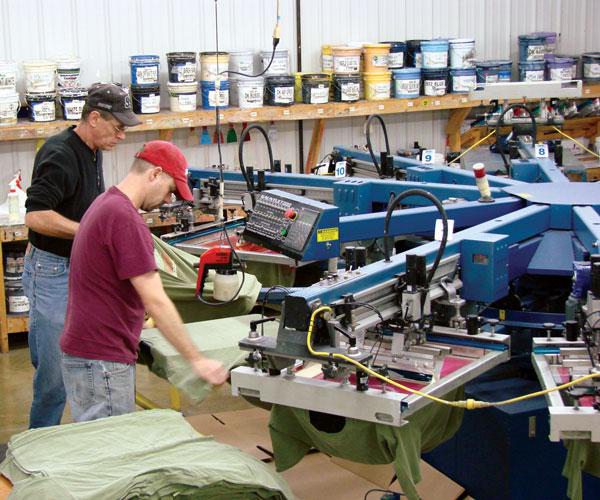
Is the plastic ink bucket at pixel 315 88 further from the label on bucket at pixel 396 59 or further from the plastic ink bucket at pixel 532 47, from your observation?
the plastic ink bucket at pixel 532 47

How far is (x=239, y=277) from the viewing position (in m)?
4.69

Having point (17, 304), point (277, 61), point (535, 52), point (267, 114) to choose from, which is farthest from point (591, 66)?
point (17, 304)

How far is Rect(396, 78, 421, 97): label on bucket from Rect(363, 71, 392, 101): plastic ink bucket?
0.35 ft

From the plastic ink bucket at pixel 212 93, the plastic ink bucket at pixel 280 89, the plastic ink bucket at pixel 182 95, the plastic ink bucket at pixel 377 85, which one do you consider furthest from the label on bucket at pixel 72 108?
the plastic ink bucket at pixel 377 85

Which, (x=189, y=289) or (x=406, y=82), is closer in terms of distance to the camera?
(x=189, y=289)

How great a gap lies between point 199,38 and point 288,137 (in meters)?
1.02

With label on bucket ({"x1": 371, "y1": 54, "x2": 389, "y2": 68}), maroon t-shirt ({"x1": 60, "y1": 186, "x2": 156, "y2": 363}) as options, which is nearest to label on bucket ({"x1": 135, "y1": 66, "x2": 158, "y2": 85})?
label on bucket ({"x1": 371, "y1": 54, "x2": 389, "y2": 68})

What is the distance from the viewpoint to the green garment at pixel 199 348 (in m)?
4.10

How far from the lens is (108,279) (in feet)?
11.5

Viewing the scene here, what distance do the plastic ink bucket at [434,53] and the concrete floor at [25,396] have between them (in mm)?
3206

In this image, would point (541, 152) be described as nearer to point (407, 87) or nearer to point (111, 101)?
point (407, 87)

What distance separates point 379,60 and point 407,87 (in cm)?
32

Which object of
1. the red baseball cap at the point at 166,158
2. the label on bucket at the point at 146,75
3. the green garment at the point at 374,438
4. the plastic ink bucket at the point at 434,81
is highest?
the label on bucket at the point at 146,75

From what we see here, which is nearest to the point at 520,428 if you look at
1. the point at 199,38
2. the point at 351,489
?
the point at 351,489
